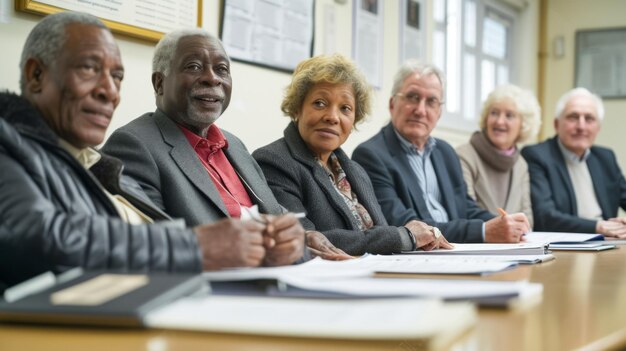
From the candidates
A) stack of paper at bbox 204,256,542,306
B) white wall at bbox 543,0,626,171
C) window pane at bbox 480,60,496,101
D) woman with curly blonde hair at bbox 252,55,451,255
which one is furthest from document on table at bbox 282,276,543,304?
white wall at bbox 543,0,626,171

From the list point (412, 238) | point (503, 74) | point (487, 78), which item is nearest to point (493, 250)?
point (412, 238)

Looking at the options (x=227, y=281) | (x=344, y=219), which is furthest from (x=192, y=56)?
(x=227, y=281)

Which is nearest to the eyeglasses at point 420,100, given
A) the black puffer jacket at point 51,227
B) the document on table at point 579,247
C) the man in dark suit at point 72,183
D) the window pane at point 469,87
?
the document on table at point 579,247

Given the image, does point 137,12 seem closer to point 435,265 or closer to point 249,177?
point 249,177

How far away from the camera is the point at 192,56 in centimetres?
231

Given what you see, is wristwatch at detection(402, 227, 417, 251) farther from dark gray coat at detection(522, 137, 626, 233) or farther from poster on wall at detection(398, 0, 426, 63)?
poster on wall at detection(398, 0, 426, 63)

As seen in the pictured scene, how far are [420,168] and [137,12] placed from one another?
137 centimetres

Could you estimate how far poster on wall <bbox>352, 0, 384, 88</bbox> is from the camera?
Result: 414cm

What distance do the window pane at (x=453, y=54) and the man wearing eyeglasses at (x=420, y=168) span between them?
2.20 meters

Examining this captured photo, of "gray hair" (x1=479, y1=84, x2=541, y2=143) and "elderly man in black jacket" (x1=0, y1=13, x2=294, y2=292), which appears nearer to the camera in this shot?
"elderly man in black jacket" (x1=0, y1=13, x2=294, y2=292)

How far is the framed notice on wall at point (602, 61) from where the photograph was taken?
22.6 feet

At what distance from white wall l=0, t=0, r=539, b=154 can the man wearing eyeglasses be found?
17 centimetres

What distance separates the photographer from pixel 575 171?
14.6 ft

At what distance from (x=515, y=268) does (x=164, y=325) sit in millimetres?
1064
